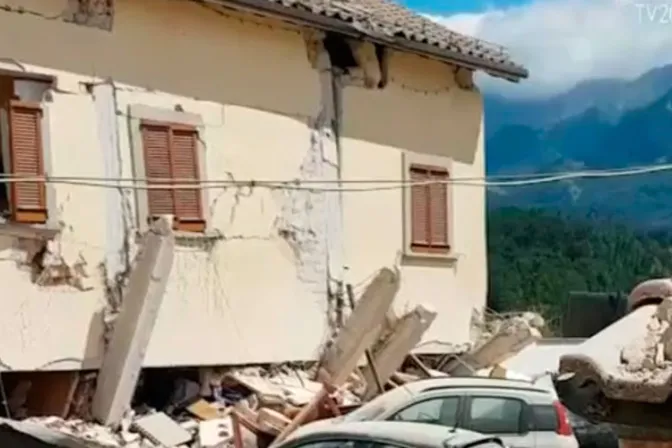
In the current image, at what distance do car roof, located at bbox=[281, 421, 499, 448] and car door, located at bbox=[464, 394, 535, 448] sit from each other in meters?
2.61

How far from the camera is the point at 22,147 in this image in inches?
516

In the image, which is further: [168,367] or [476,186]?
[476,186]

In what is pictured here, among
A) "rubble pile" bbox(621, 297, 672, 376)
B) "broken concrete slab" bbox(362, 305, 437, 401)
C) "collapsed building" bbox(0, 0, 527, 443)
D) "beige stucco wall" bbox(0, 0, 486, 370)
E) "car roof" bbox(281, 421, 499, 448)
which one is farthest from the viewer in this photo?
"broken concrete slab" bbox(362, 305, 437, 401)

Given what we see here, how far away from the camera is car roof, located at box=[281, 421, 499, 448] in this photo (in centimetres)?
1089

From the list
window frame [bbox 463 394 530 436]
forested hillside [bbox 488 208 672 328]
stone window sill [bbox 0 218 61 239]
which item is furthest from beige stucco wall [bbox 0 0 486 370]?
forested hillside [bbox 488 208 672 328]

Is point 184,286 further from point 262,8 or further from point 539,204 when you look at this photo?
point 539,204

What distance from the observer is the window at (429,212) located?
1816cm

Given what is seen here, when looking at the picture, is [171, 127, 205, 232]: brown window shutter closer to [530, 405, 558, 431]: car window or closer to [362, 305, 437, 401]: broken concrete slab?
[362, 305, 437, 401]: broken concrete slab

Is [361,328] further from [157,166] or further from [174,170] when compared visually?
[157,166]

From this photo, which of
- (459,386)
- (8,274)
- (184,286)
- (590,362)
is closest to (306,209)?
(184,286)

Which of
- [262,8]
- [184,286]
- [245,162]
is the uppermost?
[262,8]

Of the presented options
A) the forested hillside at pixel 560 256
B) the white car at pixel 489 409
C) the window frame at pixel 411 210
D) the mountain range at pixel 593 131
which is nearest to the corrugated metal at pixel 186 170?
the white car at pixel 489 409

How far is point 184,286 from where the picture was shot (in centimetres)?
1477

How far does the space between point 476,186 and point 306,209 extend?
13.9ft
